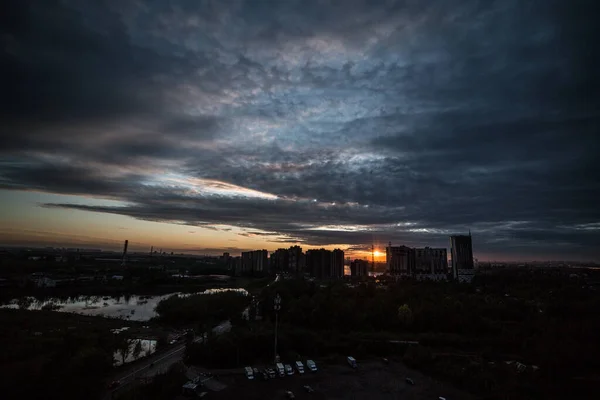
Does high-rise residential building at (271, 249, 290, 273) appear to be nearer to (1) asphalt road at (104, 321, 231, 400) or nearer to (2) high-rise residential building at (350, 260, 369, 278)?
(2) high-rise residential building at (350, 260, 369, 278)

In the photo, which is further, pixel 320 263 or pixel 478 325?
pixel 320 263

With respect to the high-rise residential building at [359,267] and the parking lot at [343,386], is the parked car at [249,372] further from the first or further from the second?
the high-rise residential building at [359,267]

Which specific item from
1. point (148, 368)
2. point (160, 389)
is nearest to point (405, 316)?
point (148, 368)

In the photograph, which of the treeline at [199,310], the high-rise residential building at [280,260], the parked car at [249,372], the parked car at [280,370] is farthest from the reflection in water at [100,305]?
the high-rise residential building at [280,260]

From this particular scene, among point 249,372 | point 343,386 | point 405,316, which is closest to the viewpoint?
point 343,386

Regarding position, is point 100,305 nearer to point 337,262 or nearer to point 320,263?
point 320,263

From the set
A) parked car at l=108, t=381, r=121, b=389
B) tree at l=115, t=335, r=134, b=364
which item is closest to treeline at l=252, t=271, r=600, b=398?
tree at l=115, t=335, r=134, b=364
